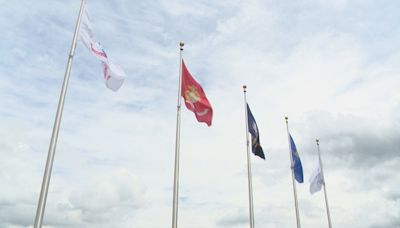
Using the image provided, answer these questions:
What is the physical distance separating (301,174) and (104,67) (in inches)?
888

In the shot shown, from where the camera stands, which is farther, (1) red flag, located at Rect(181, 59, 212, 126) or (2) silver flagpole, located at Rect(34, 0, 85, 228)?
(1) red flag, located at Rect(181, 59, 212, 126)

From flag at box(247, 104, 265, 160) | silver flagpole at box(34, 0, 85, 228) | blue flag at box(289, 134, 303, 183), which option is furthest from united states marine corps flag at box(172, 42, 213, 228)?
blue flag at box(289, 134, 303, 183)

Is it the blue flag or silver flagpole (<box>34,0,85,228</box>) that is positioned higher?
the blue flag

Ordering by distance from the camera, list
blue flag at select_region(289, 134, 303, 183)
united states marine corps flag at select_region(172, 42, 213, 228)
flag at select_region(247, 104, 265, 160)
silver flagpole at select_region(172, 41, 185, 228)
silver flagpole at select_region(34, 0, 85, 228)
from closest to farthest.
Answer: silver flagpole at select_region(34, 0, 85, 228) → silver flagpole at select_region(172, 41, 185, 228) → united states marine corps flag at select_region(172, 42, 213, 228) → flag at select_region(247, 104, 265, 160) → blue flag at select_region(289, 134, 303, 183)

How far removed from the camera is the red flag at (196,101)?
22.0 metres

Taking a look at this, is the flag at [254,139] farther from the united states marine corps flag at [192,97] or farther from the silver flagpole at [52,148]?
the silver flagpole at [52,148]

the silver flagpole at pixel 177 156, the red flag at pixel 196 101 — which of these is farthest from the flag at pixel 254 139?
the silver flagpole at pixel 177 156

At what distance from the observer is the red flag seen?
22.0 meters

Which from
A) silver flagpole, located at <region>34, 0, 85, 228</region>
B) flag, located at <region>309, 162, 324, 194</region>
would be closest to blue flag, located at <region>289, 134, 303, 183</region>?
flag, located at <region>309, 162, 324, 194</region>

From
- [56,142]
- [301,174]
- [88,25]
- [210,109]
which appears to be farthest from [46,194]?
[301,174]

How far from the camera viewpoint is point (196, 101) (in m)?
22.1

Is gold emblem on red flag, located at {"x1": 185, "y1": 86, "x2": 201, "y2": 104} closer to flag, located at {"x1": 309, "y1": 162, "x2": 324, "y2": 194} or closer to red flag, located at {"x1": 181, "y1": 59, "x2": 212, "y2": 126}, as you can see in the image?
red flag, located at {"x1": 181, "y1": 59, "x2": 212, "y2": 126}

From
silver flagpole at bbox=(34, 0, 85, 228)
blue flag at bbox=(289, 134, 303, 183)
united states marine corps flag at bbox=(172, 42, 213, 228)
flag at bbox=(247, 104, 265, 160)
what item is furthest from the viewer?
blue flag at bbox=(289, 134, 303, 183)

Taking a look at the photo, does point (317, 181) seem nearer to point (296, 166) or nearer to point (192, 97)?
point (296, 166)
